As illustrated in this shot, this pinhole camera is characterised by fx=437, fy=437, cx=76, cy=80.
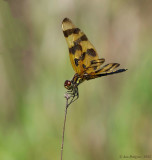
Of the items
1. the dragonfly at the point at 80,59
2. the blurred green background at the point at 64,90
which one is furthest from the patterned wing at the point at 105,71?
the blurred green background at the point at 64,90

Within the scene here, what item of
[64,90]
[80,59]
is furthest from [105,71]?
[64,90]

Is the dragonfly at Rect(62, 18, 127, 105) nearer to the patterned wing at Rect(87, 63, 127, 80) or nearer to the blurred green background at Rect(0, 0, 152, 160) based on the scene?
Answer: the patterned wing at Rect(87, 63, 127, 80)

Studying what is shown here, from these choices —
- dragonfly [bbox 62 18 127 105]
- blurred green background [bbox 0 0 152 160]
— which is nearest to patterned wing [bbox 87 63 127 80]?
dragonfly [bbox 62 18 127 105]

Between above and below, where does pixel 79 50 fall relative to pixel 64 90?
above

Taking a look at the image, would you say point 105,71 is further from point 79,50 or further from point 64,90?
point 64,90

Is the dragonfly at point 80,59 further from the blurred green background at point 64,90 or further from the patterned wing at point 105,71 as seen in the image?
the blurred green background at point 64,90

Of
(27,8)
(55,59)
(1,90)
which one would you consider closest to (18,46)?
(55,59)
